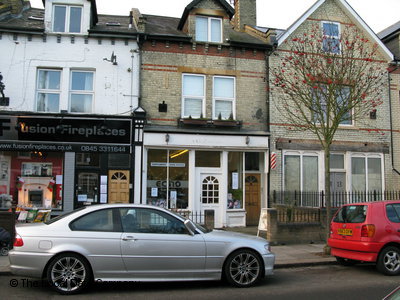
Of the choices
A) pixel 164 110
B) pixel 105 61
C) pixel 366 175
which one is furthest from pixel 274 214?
pixel 105 61

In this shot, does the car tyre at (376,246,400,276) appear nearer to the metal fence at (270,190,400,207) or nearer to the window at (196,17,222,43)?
the metal fence at (270,190,400,207)

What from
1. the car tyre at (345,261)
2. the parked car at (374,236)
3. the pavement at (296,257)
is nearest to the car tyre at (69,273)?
the pavement at (296,257)

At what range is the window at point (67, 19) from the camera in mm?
15047

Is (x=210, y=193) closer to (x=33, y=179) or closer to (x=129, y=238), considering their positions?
(x=33, y=179)

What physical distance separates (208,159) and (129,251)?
931 centimetres

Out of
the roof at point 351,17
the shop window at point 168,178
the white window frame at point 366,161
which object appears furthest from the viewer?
the white window frame at point 366,161

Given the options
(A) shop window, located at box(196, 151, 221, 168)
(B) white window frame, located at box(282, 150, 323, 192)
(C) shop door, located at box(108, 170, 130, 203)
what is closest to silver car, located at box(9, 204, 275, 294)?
(C) shop door, located at box(108, 170, 130, 203)

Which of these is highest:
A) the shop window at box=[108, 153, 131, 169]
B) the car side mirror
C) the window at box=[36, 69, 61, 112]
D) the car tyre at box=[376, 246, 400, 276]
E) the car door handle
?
the window at box=[36, 69, 61, 112]

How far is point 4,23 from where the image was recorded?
14969 mm

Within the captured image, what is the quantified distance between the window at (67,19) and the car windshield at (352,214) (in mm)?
11557

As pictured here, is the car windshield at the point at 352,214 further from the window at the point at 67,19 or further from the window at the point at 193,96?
the window at the point at 67,19

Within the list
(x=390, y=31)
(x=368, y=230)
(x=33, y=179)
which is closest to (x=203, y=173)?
(x=33, y=179)

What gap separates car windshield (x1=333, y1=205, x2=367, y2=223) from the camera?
8.65 m

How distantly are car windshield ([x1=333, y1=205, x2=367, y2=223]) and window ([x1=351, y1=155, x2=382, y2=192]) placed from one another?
26.6 ft
